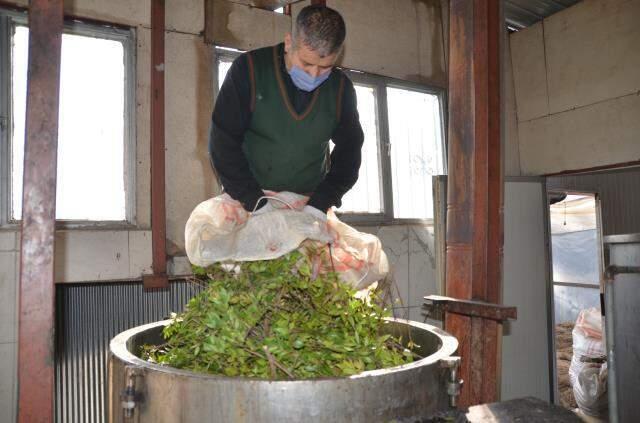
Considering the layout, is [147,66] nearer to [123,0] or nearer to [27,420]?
[123,0]

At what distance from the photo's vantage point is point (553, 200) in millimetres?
6336

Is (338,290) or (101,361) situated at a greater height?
(338,290)

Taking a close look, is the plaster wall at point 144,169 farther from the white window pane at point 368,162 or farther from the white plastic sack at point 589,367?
the white plastic sack at point 589,367

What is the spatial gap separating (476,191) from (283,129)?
783 mm

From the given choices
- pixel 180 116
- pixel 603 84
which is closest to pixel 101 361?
pixel 180 116

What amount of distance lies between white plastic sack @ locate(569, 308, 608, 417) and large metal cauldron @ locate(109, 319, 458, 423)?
15.2 ft

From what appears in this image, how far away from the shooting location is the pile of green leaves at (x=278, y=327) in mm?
1466

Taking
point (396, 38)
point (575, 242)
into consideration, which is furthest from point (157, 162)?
point (575, 242)

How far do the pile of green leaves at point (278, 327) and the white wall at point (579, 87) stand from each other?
396 centimetres

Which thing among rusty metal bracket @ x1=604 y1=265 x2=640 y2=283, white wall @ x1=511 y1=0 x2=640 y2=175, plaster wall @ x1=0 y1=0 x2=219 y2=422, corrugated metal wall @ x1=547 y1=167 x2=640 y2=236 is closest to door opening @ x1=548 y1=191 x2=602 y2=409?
corrugated metal wall @ x1=547 y1=167 x2=640 y2=236

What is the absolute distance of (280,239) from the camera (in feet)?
5.62

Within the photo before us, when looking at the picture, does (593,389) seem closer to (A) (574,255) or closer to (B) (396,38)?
(B) (396,38)

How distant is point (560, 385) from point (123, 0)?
656 cm

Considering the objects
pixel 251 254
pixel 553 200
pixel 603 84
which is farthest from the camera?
pixel 553 200
